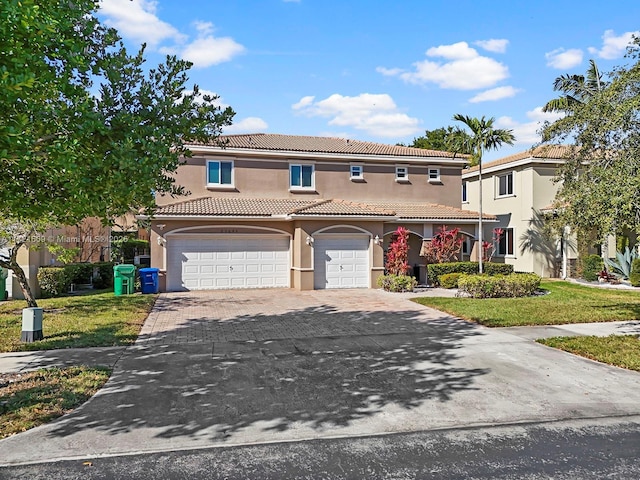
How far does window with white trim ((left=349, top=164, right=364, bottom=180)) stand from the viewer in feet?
77.9

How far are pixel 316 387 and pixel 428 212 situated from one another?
17.2m

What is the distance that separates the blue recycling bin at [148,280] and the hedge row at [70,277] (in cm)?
290

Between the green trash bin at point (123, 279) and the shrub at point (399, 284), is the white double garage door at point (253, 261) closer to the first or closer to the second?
the shrub at point (399, 284)

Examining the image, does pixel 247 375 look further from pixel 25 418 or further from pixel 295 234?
pixel 295 234

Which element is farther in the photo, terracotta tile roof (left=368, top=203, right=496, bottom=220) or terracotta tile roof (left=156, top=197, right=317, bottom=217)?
terracotta tile roof (left=368, top=203, right=496, bottom=220)

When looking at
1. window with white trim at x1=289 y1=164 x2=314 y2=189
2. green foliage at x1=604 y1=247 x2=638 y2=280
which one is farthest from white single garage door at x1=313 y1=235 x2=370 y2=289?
green foliage at x1=604 y1=247 x2=638 y2=280

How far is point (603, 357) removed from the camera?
8.89m

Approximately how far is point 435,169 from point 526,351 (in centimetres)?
1684

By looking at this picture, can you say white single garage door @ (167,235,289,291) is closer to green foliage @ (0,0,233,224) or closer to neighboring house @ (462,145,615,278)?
green foliage @ (0,0,233,224)

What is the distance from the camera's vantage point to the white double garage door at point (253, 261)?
65.3 feet

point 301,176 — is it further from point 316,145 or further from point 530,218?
point 530,218

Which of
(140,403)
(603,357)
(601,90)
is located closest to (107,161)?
(140,403)

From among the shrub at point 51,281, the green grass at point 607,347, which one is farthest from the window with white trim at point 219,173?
the green grass at point 607,347

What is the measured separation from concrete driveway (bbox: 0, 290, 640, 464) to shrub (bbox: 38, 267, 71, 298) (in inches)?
319
